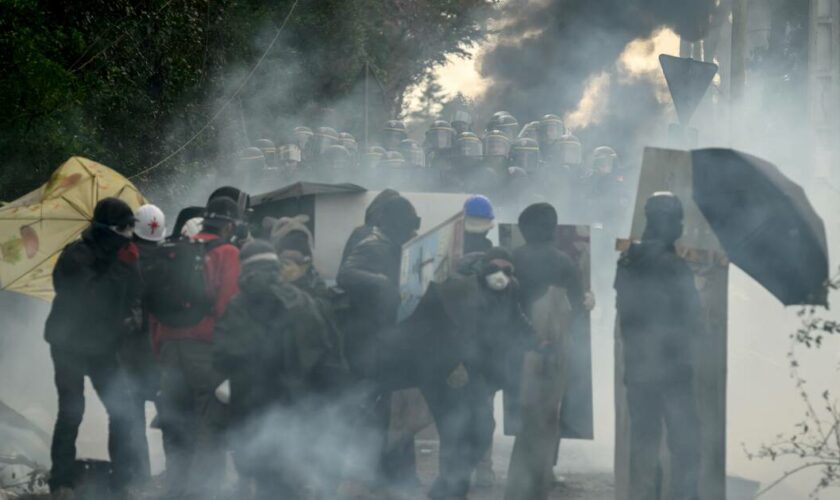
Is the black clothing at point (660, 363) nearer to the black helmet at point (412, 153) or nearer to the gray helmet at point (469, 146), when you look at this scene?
the gray helmet at point (469, 146)

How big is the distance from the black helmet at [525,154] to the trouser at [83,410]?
11271mm

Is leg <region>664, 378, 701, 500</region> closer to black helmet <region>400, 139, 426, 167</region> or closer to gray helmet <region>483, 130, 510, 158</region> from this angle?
gray helmet <region>483, 130, 510, 158</region>

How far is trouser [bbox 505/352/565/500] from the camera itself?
7.88 meters

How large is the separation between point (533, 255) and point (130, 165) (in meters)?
7.51

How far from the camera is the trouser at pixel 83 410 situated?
7.89m

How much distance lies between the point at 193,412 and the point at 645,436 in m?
2.40

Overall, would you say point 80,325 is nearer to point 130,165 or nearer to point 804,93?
point 130,165

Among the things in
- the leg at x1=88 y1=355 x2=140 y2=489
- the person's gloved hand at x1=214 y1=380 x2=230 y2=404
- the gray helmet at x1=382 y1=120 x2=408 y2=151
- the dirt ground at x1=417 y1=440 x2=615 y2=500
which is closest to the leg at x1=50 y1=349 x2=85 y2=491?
the leg at x1=88 y1=355 x2=140 y2=489

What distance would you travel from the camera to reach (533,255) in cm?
850

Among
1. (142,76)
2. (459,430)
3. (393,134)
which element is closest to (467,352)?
(459,430)

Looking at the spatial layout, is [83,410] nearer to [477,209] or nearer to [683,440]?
[477,209]

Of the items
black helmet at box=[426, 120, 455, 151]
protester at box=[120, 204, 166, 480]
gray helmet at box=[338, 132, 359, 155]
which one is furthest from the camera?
black helmet at box=[426, 120, 455, 151]

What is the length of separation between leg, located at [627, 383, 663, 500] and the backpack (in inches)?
91.1

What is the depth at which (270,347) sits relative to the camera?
7500 mm
